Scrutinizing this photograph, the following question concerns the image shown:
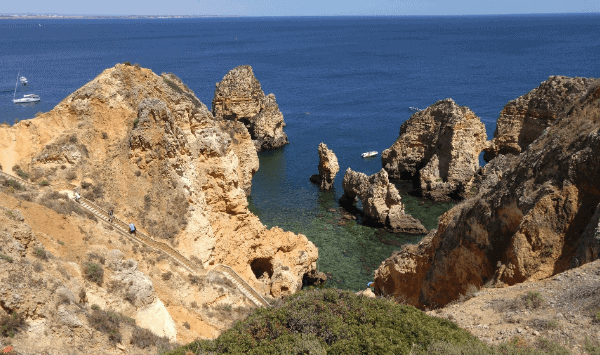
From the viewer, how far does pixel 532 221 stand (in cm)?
1678

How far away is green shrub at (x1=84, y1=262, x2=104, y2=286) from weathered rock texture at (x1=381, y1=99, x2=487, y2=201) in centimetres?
3901

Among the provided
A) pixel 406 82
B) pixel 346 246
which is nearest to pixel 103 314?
pixel 346 246

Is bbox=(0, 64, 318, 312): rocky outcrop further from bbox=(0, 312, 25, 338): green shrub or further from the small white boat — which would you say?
the small white boat

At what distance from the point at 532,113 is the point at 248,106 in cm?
3940

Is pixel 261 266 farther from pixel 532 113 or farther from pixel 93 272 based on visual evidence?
pixel 532 113

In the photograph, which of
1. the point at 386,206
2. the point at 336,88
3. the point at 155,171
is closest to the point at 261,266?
the point at 155,171

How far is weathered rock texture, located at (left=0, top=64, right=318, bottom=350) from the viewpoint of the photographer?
2255 centimetres

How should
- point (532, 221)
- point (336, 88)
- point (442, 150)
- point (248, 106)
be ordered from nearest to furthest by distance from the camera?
1. point (532, 221)
2. point (442, 150)
3. point (248, 106)
4. point (336, 88)

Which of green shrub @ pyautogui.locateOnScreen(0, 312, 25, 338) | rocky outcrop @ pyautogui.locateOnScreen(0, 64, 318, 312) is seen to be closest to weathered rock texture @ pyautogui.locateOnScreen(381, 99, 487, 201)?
rocky outcrop @ pyautogui.locateOnScreen(0, 64, 318, 312)

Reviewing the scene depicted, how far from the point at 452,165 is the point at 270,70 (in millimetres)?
93906

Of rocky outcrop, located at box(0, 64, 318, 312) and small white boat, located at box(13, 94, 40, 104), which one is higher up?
rocky outcrop, located at box(0, 64, 318, 312)

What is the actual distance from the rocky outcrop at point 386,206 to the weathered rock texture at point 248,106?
27670 millimetres

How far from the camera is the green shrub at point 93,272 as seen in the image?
17703 mm

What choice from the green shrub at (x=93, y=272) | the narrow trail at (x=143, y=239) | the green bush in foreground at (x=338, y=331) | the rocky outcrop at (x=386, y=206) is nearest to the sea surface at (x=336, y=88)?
the rocky outcrop at (x=386, y=206)
